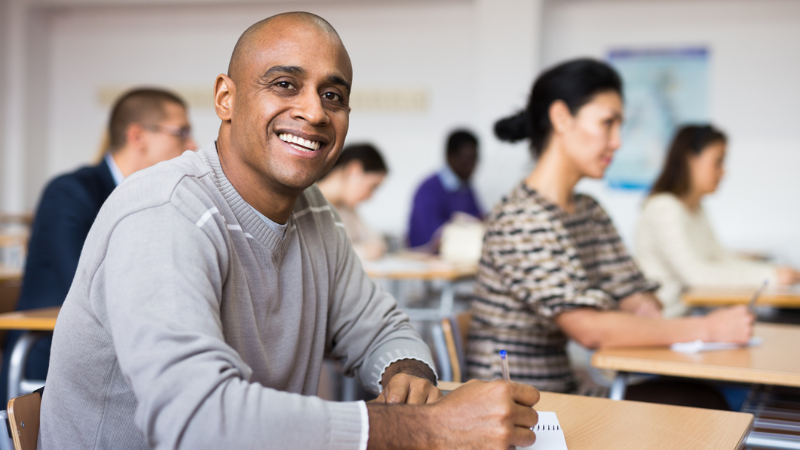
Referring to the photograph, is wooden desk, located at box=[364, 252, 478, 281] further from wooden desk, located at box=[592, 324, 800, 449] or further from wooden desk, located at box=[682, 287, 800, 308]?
wooden desk, located at box=[592, 324, 800, 449]

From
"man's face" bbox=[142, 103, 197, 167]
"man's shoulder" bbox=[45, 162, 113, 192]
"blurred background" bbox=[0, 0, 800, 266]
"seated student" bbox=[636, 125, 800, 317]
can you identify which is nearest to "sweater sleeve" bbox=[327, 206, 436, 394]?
"man's shoulder" bbox=[45, 162, 113, 192]

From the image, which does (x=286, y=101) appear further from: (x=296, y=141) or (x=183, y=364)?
(x=183, y=364)

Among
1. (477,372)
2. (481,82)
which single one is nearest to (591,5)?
(481,82)

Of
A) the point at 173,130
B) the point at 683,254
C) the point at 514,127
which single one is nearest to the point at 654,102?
the point at 683,254

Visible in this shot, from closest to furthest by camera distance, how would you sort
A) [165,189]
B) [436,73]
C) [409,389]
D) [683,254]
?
[165,189] → [409,389] → [683,254] → [436,73]

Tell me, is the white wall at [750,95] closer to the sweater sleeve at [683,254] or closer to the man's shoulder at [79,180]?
the sweater sleeve at [683,254]

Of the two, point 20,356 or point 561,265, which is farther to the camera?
point 20,356

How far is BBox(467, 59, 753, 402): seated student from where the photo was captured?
1736mm

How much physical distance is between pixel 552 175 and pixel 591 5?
15.3ft

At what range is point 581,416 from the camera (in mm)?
1182

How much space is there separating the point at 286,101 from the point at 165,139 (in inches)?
62.6

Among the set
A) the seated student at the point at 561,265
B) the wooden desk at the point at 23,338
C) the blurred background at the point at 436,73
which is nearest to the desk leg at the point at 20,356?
the wooden desk at the point at 23,338

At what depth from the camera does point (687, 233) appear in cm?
330

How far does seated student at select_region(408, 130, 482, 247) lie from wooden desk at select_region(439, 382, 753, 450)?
413cm
